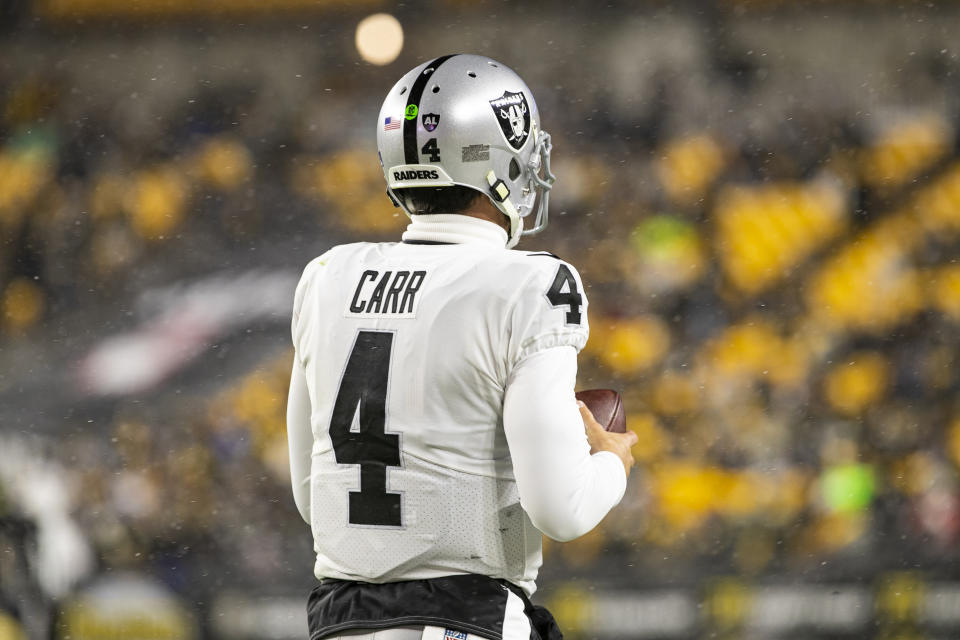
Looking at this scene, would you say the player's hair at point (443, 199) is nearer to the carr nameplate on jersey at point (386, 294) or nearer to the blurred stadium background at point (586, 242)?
the carr nameplate on jersey at point (386, 294)

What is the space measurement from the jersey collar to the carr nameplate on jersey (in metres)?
0.05

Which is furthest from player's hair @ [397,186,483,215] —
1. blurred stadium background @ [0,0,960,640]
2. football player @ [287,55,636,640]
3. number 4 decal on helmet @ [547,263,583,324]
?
blurred stadium background @ [0,0,960,640]

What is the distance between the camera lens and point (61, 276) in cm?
442

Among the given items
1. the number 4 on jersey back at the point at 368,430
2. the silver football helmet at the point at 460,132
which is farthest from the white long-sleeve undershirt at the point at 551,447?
the silver football helmet at the point at 460,132

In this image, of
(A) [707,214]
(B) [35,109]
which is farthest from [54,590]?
(A) [707,214]

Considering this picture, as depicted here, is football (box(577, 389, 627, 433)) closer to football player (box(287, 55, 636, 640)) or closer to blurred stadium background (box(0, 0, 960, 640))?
football player (box(287, 55, 636, 640))

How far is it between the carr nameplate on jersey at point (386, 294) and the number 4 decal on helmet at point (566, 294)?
124 millimetres

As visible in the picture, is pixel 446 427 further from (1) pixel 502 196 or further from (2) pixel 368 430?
(1) pixel 502 196

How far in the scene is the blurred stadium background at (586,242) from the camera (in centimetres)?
415

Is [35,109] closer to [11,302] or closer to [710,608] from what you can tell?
[11,302]

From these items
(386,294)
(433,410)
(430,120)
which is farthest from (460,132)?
(433,410)

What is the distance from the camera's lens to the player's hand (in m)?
1.09

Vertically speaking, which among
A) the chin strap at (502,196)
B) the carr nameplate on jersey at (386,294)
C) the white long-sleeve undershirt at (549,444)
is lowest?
the white long-sleeve undershirt at (549,444)

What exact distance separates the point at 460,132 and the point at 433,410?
0.29 meters
